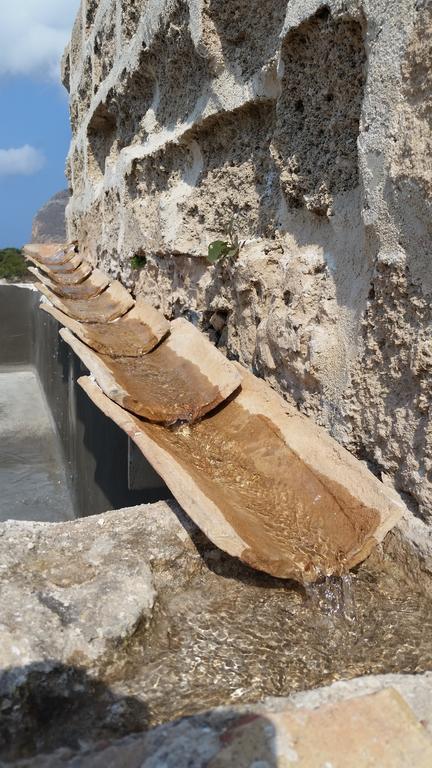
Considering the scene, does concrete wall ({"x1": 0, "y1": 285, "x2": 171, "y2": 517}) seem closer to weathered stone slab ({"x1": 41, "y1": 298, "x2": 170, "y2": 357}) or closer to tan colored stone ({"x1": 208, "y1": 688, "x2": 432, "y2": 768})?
weathered stone slab ({"x1": 41, "y1": 298, "x2": 170, "y2": 357})

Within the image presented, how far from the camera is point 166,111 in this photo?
333 centimetres

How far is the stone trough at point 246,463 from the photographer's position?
153 centimetres

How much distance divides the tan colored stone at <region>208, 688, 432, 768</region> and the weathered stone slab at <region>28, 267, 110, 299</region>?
12.4 ft

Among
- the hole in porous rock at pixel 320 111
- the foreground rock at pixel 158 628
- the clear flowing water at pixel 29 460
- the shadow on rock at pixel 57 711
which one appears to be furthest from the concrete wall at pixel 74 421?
the hole in porous rock at pixel 320 111

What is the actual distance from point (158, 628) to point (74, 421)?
302 cm

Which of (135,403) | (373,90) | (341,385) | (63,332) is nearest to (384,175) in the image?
(373,90)

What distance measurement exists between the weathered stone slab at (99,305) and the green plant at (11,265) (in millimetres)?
7900

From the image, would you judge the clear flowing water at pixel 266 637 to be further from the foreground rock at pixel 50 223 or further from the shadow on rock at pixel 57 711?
the foreground rock at pixel 50 223

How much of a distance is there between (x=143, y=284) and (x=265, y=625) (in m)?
2.71

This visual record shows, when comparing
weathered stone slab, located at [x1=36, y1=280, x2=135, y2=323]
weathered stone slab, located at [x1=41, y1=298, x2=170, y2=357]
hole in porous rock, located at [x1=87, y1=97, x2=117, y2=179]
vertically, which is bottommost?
weathered stone slab, located at [x1=41, y1=298, x2=170, y2=357]

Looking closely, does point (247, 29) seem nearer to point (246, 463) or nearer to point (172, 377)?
point (172, 377)

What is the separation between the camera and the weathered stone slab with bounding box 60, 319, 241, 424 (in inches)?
85.7

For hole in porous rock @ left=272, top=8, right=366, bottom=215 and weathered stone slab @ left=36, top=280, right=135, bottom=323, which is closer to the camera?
hole in porous rock @ left=272, top=8, right=366, bottom=215

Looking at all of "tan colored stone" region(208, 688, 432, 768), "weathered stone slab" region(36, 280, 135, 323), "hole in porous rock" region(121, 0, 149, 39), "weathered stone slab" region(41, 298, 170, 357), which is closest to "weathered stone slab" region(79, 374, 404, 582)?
"tan colored stone" region(208, 688, 432, 768)
